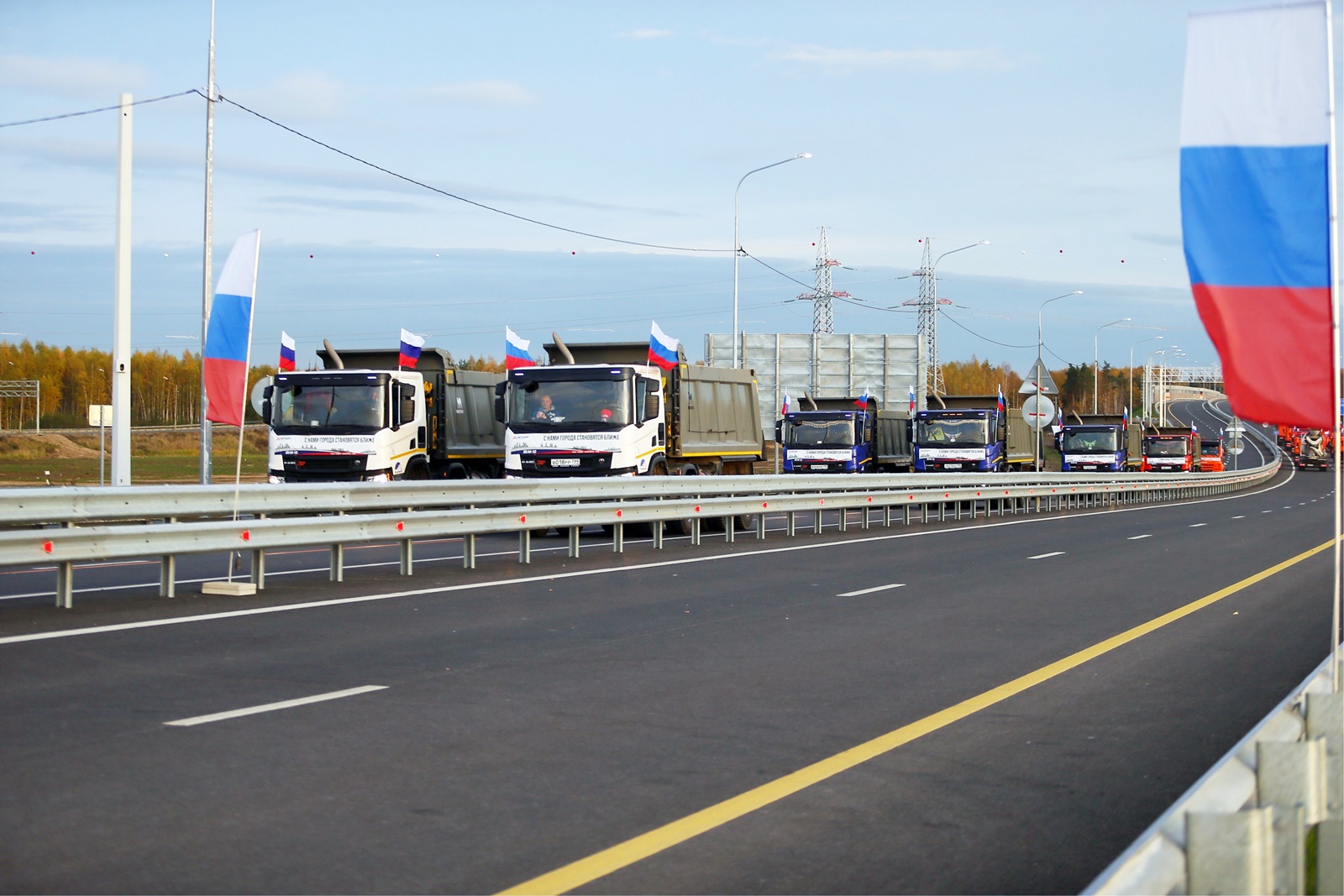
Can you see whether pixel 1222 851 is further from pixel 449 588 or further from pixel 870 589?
pixel 870 589

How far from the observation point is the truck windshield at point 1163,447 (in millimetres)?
65688

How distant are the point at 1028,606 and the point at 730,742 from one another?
687cm

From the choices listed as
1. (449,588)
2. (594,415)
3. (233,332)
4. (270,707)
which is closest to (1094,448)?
(594,415)

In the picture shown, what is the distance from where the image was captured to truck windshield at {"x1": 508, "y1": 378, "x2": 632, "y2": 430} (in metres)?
23.3

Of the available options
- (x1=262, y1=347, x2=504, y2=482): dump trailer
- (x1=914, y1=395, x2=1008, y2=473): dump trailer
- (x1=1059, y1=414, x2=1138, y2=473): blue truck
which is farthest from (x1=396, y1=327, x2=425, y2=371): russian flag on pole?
(x1=1059, y1=414, x2=1138, y2=473): blue truck

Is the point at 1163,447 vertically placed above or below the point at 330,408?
below

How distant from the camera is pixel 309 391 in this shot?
83.7 ft

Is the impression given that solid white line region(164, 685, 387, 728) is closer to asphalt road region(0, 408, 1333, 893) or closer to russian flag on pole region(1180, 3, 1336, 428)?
asphalt road region(0, 408, 1333, 893)

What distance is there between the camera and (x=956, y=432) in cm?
4069

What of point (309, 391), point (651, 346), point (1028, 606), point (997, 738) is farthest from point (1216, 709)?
point (309, 391)

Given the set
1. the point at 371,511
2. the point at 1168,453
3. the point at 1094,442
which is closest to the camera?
the point at 371,511

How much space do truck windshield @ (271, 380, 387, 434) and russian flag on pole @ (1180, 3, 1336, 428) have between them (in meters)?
21.7

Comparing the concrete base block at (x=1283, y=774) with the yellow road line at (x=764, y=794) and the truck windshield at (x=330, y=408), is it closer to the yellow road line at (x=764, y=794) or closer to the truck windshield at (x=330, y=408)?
the yellow road line at (x=764, y=794)

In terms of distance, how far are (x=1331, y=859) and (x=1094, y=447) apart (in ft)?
170
